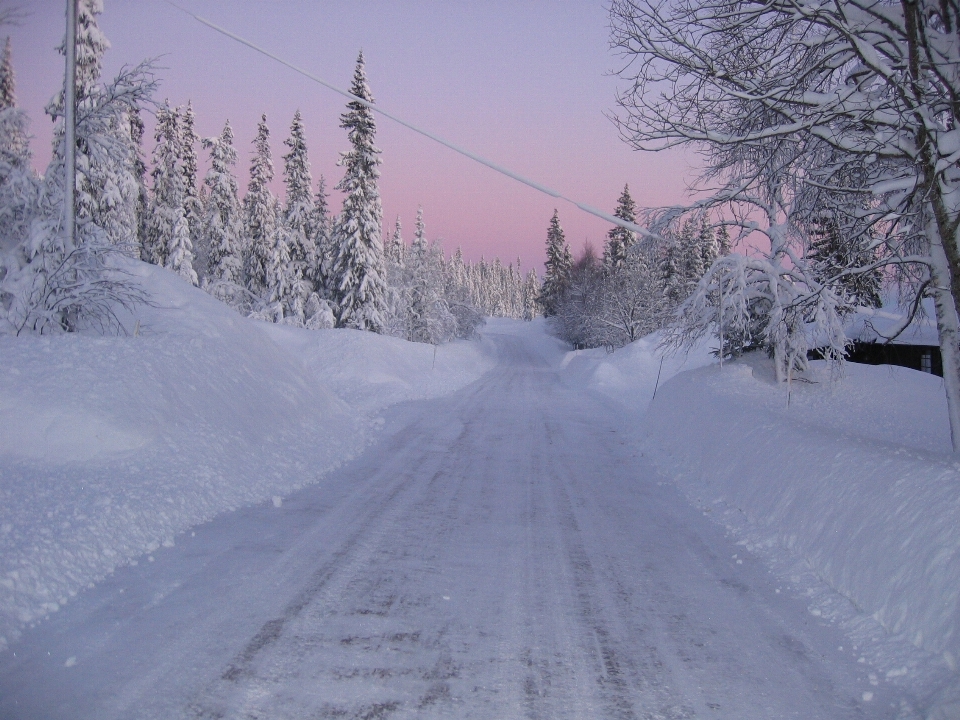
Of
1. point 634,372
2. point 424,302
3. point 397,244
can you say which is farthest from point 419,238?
point 634,372

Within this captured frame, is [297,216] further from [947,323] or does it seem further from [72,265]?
[947,323]

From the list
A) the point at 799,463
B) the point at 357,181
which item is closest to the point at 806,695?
the point at 799,463

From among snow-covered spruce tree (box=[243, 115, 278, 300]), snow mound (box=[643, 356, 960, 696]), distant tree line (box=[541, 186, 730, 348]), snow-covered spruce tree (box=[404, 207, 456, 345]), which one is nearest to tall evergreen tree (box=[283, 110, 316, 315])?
snow-covered spruce tree (box=[243, 115, 278, 300])

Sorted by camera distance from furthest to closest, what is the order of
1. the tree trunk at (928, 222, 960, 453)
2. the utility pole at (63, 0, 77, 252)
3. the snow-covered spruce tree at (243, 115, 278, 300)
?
the snow-covered spruce tree at (243, 115, 278, 300), the utility pole at (63, 0, 77, 252), the tree trunk at (928, 222, 960, 453)

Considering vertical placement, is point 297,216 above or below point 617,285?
above

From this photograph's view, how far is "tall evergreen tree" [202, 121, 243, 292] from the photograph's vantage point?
121 feet

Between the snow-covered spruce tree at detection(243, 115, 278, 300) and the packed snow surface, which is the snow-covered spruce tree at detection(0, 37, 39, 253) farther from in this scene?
the snow-covered spruce tree at detection(243, 115, 278, 300)

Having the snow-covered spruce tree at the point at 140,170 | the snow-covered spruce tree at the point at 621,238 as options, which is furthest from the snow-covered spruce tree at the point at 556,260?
the snow-covered spruce tree at the point at 140,170

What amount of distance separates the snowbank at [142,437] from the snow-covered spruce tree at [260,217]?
85.5 feet

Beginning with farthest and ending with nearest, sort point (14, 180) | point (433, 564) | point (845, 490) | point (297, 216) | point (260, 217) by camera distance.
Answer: point (260, 217) < point (297, 216) < point (14, 180) < point (845, 490) < point (433, 564)

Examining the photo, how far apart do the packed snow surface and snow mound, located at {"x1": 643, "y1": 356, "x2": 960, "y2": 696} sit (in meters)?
0.03

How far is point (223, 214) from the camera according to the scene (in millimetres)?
37250

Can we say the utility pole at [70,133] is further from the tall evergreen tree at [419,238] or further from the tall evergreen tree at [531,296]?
the tall evergreen tree at [531,296]

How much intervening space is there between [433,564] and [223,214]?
1461 inches
